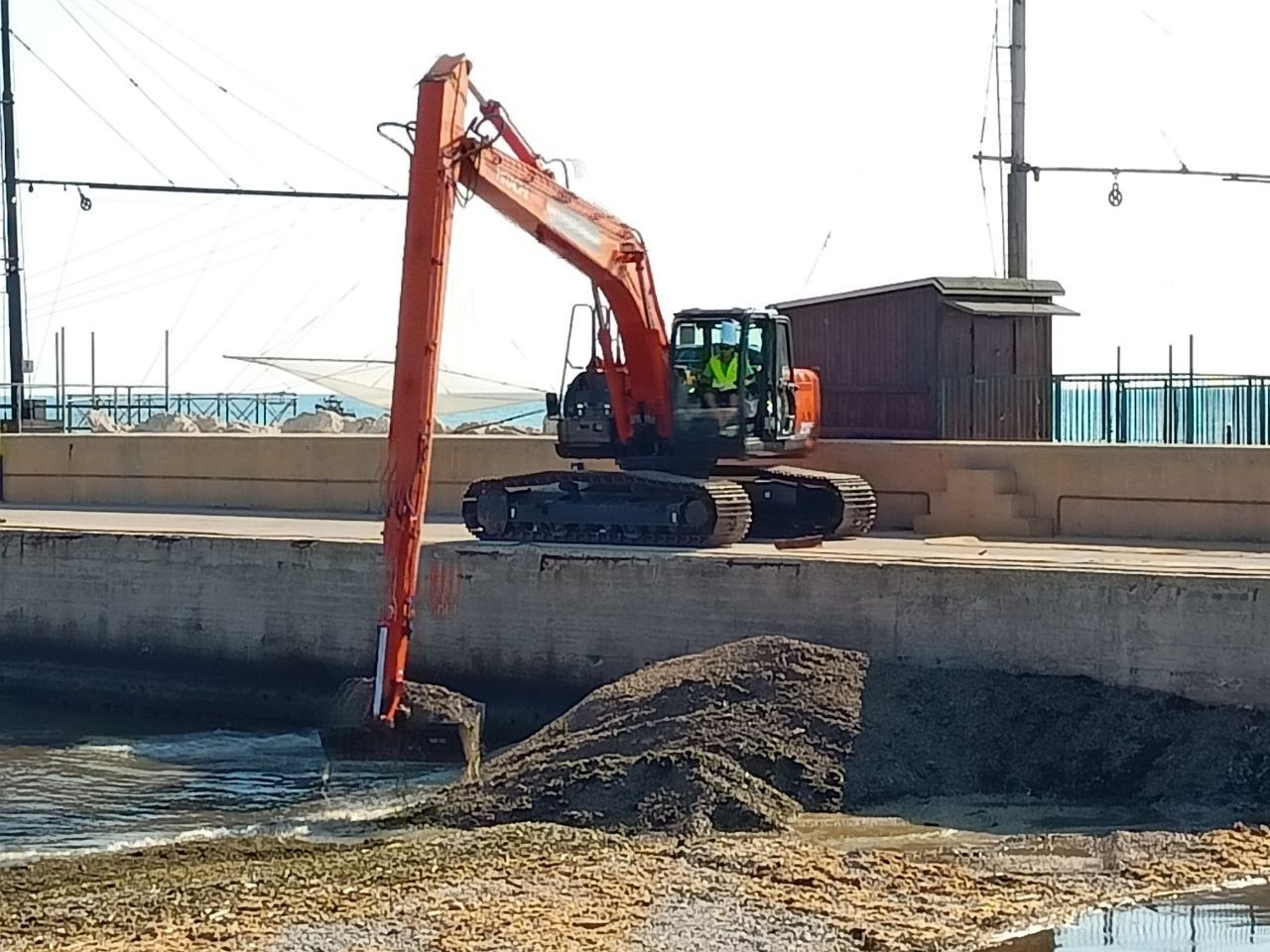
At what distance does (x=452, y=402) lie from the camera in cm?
5359

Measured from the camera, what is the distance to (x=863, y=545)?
2252 centimetres

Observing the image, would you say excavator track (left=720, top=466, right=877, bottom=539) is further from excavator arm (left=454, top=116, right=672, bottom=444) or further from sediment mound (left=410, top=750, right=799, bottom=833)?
sediment mound (left=410, top=750, right=799, bottom=833)

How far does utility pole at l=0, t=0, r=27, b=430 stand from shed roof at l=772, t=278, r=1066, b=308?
1626cm

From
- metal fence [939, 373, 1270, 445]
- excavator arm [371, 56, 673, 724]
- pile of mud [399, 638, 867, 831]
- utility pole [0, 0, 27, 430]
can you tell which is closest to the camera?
A: pile of mud [399, 638, 867, 831]

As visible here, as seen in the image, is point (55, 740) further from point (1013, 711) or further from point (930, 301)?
point (930, 301)

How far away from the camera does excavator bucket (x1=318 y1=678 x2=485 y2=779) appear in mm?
17781

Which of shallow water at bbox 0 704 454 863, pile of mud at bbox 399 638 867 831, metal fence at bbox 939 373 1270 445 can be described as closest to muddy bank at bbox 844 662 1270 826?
pile of mud at bbox 399 638 867 831

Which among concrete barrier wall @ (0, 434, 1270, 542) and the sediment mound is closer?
the sediment mound

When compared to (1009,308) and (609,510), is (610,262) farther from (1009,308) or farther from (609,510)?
(1009,308)

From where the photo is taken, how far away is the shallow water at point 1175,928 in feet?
38.3

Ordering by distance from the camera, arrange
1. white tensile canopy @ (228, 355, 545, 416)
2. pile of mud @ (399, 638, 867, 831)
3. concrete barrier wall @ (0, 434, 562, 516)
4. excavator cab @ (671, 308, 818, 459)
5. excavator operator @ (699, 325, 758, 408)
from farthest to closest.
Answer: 1. white tensile canopy @ (228, 355, 545, 416)
2. concrete barrier wall @ (0, 434, 562, 516)
3. excavator operator @ (699, 325, 758, 408)
4. excavator cab @ (671, 308, 818, 459)
5. pile of mud @ (399, 638, 867, 831)

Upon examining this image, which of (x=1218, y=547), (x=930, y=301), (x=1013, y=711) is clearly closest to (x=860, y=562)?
(x=1013, y=711)

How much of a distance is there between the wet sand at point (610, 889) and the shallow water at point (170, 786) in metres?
1.44

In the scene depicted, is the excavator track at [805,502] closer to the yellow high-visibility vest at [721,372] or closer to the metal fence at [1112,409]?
the yellow high-visibility vest at [721,372]
